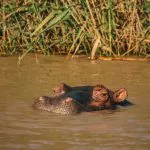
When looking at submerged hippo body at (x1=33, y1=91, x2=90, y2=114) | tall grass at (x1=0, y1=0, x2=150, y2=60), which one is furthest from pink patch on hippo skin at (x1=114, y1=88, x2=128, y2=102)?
tall grass at (x1=0, y1=0, x2=150, y2=60)

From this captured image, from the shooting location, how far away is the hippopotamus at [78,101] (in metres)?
5.58

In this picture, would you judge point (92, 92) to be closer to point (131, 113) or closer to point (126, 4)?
point (131, 113)

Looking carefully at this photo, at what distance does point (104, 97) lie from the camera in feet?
19.6

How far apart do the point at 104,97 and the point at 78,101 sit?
30 cm

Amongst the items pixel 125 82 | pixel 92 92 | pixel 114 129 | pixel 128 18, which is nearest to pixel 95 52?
pixel 128 18

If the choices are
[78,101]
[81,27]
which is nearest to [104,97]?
[78,101]

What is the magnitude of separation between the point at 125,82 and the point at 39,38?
1.66 meters

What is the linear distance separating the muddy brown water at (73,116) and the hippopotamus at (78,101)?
Result: 0.07 m

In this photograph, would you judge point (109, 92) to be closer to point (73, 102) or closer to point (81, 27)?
point (73, 102)

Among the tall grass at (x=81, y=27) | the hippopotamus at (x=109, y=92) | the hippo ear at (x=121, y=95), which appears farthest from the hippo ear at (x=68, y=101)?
the tall grass at (x=81, y=27)

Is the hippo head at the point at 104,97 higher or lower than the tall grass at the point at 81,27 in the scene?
lower

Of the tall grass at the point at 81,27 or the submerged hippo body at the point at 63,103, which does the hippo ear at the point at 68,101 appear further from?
the tall grass at the point at 81,27

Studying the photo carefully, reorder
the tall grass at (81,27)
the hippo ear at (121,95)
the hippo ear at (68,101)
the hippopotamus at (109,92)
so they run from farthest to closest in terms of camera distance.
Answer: the tall grass at (81,27) < the hippo ear at (121,95) < the hippopotamus at (109,92) < the hippo ear at (68,101)

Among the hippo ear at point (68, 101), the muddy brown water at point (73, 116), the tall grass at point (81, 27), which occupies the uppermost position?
the tall grass at point (81, 27)
